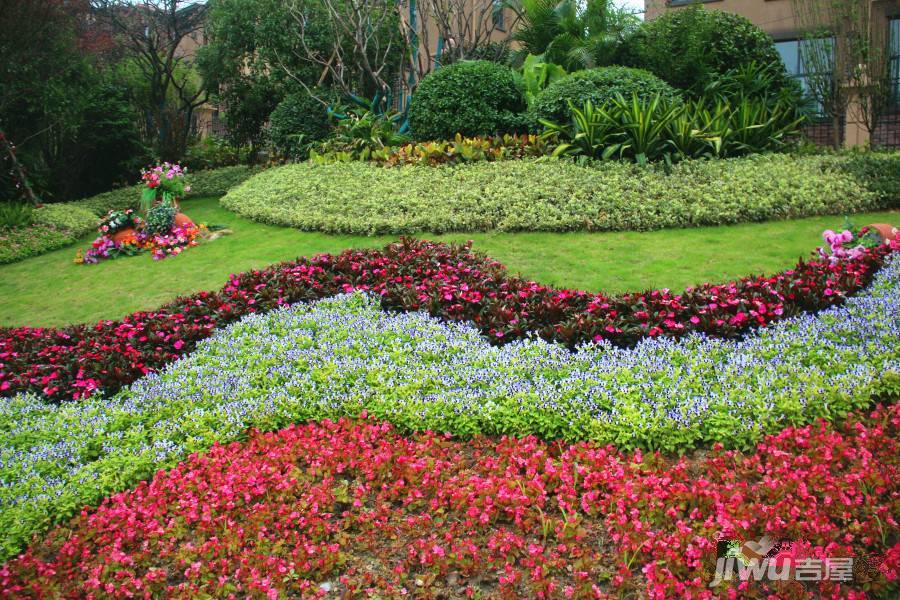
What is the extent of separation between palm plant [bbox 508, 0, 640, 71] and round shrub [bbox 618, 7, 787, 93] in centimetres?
89

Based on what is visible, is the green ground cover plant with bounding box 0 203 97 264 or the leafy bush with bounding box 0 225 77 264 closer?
the leafy bush with bounding box 0 225 77 264

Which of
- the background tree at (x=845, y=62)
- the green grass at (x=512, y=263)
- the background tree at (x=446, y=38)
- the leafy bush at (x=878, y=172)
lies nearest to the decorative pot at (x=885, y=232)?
the green grass at (x=512, y=263)

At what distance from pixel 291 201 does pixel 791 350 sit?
7.95 metres

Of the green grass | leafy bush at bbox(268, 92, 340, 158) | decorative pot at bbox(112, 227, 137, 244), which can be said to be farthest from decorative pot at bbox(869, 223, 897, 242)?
leafy bush at bbox(268, 92, 340, 158)

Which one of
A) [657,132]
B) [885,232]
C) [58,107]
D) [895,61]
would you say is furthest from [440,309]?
[895,61]

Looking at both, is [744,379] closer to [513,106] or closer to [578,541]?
[578,541]

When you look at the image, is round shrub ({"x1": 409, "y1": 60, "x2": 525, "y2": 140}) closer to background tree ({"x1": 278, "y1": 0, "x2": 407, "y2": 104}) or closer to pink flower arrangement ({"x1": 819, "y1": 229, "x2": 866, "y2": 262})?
background tree ({"x1": 278, "y1": 0, "x2": 407, "y2": 104})

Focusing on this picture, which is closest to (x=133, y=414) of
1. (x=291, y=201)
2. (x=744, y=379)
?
(x=744, y=379)

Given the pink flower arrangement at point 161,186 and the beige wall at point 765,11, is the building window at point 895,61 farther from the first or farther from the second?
the pink flower arrangement at point 161,186

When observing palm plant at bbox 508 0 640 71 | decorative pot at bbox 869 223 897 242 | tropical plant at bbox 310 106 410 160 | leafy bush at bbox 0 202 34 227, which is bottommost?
decorative pot at bbox 869 223 897 242

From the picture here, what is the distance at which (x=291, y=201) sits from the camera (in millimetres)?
10594

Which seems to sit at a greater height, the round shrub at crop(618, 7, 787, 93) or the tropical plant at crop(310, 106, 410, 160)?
the round shrub at crop(618, 7, 787, 93)

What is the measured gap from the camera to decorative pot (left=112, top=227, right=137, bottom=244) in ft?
31.6

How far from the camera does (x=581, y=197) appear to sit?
846 cm
